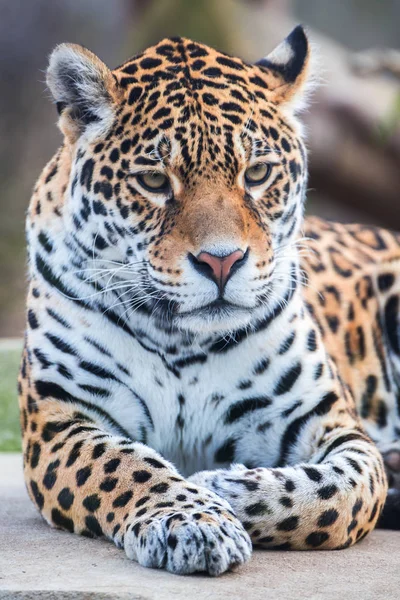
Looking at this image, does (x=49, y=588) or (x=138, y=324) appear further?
(x=138, y=324)

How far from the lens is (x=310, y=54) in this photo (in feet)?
18.0

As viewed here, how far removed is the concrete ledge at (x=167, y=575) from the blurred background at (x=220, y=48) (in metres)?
4.23

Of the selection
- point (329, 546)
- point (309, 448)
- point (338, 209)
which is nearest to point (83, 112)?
point (309, 448)

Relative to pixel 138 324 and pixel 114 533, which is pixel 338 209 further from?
pixel 114 533

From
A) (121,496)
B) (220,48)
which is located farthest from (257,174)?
(220,48)

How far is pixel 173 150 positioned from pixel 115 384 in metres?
1.15

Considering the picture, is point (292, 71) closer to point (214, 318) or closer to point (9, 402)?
point (214, 318)

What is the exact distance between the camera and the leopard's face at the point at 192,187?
4445mm

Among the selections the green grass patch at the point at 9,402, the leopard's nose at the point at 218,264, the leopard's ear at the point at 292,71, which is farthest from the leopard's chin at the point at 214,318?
the green grass patch at the point at 9,402

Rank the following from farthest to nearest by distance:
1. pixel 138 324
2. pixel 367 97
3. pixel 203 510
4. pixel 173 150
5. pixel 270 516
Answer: pixel 367 97 < pixel 138 324 < pixel 173 150 < pixel 270 516 < pixel 203 510

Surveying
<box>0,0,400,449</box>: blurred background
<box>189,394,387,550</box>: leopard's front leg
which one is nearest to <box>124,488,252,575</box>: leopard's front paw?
<box>189,394,387,550</box>: leopard's front leg

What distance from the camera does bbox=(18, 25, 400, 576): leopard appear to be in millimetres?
4387

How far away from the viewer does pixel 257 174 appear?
4.85m

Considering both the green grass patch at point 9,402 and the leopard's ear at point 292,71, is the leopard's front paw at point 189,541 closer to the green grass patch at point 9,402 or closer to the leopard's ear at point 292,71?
the leopard's ear at point 292,71
